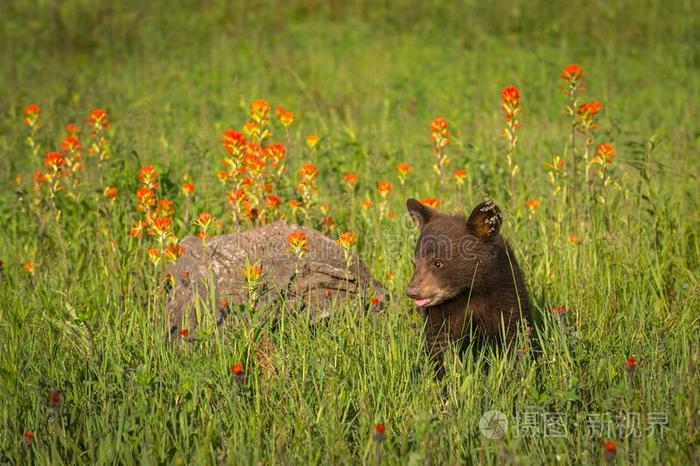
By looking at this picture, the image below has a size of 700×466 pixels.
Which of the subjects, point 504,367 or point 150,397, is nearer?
point 150,397

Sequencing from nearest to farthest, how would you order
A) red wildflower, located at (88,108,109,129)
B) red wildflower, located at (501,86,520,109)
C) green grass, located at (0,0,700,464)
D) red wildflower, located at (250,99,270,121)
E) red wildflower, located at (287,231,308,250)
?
1. green grass, located at (0,0,700,464)
2. red wildflower, located at (287,231,308,250)
3. red wildflower, located at (501,86,520,109)
4. red wildflower, located at (250,99,270,121)
5. red wildflower, located at (88,108,109,129)

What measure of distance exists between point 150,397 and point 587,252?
3253 millimetres

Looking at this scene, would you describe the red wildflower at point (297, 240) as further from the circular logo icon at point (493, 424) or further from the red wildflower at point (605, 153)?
the red wildflower at point (605, 153)

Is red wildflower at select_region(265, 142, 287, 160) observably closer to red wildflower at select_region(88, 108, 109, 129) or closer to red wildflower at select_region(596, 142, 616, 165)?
red wildflower at select_region(88, 108, 109, 129)

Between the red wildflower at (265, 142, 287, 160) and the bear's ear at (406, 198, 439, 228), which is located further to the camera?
the red wildflower at (265, 142, 287, 160)

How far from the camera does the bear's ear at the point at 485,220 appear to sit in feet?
15.3

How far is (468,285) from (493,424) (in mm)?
1042

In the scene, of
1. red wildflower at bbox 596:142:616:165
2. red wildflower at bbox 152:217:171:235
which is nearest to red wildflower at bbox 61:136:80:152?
red wildflower at bbox 152:217:171:235

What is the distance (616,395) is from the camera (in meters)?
4.02

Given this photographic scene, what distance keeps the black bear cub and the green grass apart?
0.57 feet

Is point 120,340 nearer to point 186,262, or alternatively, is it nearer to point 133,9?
point 186,262

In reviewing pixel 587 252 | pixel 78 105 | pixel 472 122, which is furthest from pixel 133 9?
pixel 587 252

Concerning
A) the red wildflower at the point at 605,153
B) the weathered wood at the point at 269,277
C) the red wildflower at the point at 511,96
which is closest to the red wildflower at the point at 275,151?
the weathered wood at the point at 269,277

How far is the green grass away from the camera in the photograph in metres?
3.84
